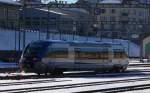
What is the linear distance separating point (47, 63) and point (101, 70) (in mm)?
6930

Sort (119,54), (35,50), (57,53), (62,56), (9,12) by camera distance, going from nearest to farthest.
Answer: (35,50)
(57,53)
(62,56)
(119,54)
(9,12)

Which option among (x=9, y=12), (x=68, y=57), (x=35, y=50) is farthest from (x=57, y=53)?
(x=9, y=12)

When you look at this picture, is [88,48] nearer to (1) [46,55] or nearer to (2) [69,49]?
(2) [69,49]

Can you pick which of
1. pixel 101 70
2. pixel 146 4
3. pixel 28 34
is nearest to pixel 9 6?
pixel 28 34

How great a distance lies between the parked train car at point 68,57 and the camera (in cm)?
3625

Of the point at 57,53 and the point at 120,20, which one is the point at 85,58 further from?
the point at 120,20

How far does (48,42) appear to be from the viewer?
36750 mm

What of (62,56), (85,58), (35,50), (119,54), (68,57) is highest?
(35,50)

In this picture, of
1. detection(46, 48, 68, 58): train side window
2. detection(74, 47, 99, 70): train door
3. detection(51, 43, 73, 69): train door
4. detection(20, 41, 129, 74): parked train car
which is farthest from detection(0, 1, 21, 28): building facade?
detection(46, 48, 68, 58): train side window

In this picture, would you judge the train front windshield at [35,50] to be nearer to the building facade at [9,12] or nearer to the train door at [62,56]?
the train door at [62,56]

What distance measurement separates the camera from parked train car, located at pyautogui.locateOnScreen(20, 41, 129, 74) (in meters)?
36.2

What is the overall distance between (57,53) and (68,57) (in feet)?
4.17

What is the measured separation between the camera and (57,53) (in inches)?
1453

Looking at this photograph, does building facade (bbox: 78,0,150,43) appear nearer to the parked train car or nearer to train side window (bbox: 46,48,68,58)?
the parked train car
